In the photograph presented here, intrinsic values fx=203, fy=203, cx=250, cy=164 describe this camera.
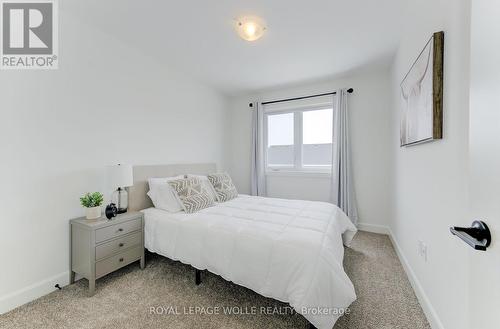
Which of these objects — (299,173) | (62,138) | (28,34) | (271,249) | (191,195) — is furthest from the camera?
(299,173)

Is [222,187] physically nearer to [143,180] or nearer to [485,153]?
[143,180]

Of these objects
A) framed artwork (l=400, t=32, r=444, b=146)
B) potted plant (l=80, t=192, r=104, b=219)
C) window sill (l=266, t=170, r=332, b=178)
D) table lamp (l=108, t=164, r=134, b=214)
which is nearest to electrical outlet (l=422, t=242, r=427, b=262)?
framed artwork (l=400, t=32, r=444, b=146)

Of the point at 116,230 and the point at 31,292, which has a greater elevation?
the point at 116,230

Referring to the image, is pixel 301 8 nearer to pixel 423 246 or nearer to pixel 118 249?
pixel 423 246

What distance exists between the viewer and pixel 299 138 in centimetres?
391

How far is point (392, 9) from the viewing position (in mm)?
1886

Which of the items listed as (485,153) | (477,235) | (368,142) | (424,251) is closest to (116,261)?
(477,235)

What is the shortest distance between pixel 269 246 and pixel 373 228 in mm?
2598

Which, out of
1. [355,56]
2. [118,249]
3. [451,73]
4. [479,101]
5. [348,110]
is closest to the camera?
[479,101]

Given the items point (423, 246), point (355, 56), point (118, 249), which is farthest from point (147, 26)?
point (423, 246)

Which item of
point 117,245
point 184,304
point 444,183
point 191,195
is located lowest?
point 184,304

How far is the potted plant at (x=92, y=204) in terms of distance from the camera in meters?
1.96

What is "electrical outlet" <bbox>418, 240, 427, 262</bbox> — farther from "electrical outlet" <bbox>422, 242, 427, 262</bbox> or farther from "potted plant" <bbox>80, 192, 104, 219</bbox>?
"potted plant" <bbox>80, 192, 104, 219</bbox>

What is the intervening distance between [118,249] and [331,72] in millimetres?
3670
